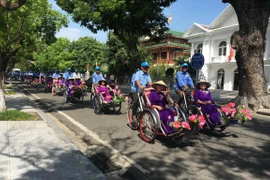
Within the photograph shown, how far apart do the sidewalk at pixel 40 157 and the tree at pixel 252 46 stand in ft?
28.5

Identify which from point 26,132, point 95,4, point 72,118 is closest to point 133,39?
point 95,4

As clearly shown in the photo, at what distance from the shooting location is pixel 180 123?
5.00 metres

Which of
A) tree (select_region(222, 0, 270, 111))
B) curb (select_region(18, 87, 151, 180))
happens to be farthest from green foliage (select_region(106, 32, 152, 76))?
curb (select_region(18, 87, 151, 180))

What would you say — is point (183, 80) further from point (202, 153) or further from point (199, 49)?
point (199, 49)

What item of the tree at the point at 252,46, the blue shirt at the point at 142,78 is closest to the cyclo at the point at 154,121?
→ the blue shirt at the point at 142,78

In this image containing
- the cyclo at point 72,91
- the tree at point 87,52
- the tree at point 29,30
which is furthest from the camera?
the tree at point 87,52

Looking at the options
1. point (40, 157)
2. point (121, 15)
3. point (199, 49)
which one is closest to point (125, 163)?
point (40, 157)

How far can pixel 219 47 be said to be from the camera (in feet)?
108

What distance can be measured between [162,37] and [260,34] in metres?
7.78

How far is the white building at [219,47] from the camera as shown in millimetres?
30719

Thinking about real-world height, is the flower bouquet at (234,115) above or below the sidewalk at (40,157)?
above

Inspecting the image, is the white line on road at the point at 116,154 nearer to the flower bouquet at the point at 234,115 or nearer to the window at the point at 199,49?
the flower bouquet at the point at 234,115

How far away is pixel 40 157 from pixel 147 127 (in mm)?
2409

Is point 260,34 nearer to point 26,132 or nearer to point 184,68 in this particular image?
point 184,68
